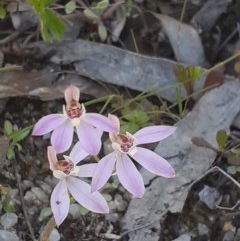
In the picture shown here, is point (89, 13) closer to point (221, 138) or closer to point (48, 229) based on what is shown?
point (221, 138)

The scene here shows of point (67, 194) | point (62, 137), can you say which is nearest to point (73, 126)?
point (62, 137)

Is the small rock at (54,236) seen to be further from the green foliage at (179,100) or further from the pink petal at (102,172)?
the green foliage at (179,100)

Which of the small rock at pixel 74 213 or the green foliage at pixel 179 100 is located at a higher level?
the green foliage at pixel 179 100

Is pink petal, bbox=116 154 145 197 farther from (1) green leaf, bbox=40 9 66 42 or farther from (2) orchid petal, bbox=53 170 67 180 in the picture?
(1) green leaf, bbox=40 9 66 42

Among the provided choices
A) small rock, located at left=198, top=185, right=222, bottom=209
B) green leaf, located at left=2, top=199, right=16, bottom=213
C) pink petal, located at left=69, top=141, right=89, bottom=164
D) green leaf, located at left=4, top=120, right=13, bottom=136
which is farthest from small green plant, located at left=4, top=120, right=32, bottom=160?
small rock, located at left=198, top=185, right=222, bottom=209

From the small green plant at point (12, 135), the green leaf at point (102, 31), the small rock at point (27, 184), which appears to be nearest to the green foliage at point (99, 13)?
the green leaf at point (102, 31)

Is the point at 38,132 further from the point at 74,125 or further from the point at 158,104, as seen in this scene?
the point at 158,104
